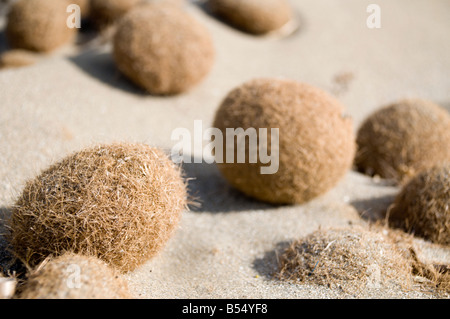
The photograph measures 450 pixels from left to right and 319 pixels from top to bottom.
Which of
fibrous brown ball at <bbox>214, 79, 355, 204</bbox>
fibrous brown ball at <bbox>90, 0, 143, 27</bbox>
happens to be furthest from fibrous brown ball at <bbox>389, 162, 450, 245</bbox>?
fibrous brown ball at <bbox>90, 0, 143, 27</bbox>

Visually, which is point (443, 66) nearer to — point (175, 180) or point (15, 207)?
point (175, 180)

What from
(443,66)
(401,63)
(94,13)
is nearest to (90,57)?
(94,13)

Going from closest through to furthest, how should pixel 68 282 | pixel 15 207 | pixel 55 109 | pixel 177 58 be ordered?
1. pixel 68 282
2. pixel 15 207
3. pixel 55 109
4. pixel 177 58

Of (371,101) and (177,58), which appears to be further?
(371,101)

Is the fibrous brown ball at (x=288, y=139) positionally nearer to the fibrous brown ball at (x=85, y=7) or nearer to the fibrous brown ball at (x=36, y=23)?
the fibrous brown ball at (x=36, y=23)

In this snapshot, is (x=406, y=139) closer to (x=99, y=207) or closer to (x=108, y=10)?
(x=99, y=207)

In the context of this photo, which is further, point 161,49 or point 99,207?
point 161,49

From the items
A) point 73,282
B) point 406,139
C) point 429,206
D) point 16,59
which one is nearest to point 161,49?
point 16,59
